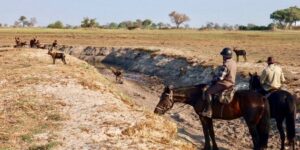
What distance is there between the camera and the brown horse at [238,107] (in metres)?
14.5

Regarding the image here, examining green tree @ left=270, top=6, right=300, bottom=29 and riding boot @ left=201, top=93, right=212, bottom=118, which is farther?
green tree @ left=270, top=6, right=300, bottom=29

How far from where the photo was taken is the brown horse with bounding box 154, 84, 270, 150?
47.5ft

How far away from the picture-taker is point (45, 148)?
1152 cm

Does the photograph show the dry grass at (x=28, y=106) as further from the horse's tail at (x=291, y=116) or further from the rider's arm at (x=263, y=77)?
the horse's tail at (x=291, y=116)

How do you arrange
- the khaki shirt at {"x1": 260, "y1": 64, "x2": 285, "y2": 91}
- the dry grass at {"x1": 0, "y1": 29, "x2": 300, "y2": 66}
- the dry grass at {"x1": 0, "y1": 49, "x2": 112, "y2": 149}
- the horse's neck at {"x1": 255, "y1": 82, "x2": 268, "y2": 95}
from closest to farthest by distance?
1. the dry grass at {"x1": 0, "y1": 49, "x2": 112, "y2": 149}
2. the horse's neck at {"x1": 255, "y1": 82, "x2": 268, "y2": 95}
3. the khaki shirt at {"x1": 260, "y1": 64, "x2": 285, "y2": 91}
4. the dry grass at {"x1": 0, "y1": 29, "x2": 300, "y2": 66}

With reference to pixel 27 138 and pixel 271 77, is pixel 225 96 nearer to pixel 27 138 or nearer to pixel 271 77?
pixel 271 77

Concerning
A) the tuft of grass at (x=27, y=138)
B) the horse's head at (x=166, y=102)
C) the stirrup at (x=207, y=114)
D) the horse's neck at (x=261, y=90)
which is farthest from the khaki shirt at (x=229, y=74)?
the tuft of grass at (x=27, y=138)

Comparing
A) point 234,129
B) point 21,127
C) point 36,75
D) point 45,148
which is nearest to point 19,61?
point 36,75

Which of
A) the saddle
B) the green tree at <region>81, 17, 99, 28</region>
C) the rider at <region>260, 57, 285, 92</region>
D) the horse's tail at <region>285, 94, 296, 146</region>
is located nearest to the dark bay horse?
the horse's tail at <region>285, 94, 296, 146</region>

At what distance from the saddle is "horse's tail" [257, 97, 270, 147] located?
961mm

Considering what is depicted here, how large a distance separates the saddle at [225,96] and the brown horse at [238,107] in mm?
177

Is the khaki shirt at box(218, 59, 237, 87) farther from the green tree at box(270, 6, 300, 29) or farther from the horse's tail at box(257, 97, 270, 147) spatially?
the green tree at box(270, 6, 300, 29)

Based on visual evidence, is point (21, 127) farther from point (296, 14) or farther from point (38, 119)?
point (296, 14)

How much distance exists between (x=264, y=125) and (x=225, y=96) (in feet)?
4.57
